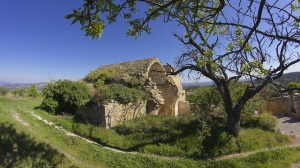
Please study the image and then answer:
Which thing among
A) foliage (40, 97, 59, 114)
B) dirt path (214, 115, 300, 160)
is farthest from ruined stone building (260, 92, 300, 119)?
foliage (40, 97, 59, 114)

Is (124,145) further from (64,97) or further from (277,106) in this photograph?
(277,106)

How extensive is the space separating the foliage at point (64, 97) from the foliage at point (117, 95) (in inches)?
53.1

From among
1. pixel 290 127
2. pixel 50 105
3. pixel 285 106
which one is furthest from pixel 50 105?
pixel 285 106

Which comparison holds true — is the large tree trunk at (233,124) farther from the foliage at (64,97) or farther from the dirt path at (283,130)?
the foliage at (64,97)

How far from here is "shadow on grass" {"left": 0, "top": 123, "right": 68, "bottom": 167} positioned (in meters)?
7.61

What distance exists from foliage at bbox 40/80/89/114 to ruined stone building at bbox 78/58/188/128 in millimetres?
828

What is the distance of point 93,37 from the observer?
4.48 m

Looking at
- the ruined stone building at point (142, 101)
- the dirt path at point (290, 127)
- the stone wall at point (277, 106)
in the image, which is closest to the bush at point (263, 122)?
the dirt path at point (290, 127)

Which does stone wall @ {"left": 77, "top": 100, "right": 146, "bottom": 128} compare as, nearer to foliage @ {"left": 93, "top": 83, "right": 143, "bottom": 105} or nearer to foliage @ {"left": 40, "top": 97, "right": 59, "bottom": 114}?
foliage @ {"left": 93, "top": 83, "right": 143, "bottom": 105}

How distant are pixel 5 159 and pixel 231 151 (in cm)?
947

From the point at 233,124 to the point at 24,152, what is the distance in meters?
9.98

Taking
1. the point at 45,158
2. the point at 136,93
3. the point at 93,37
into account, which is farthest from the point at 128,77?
the point at 93,37

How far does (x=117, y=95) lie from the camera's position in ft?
55.6

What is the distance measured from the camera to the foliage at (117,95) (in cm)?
1619
